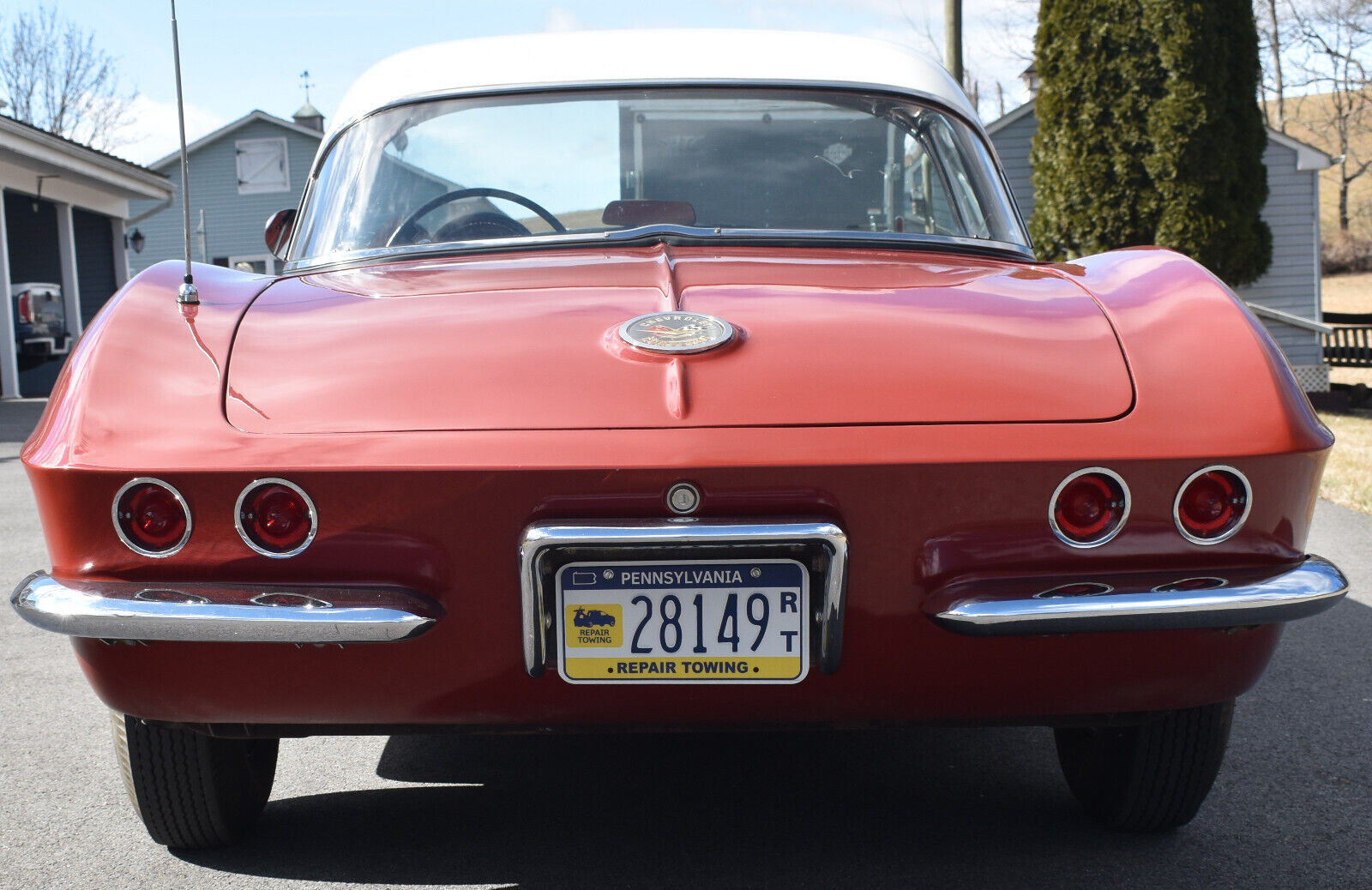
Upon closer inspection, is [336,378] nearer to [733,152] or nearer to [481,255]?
[481,255]

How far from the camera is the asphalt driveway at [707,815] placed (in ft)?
7.95

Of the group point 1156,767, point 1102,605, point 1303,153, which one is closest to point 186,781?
point 1102,605

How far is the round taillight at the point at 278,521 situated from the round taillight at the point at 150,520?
0.10 meters

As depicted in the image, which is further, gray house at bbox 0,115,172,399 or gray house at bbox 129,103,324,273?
gray house at bbox 129,103,324,273

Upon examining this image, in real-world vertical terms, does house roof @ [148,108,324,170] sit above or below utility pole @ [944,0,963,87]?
above

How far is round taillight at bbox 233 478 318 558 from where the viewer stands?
1.96 metres

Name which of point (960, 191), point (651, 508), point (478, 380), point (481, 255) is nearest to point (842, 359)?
point (651, 508)

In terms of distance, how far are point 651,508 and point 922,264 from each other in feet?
3.48

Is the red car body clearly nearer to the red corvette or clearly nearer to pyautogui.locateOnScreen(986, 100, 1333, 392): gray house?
the red corvette

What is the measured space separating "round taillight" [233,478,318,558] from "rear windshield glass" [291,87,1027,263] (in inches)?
45.9

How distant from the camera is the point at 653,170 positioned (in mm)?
3150

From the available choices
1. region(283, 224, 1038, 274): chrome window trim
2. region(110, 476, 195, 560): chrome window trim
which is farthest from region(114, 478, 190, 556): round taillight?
region(283, 224, 1038, 274): chrome window trim

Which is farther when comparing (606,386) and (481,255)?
(481,255)

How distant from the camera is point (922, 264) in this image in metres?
2.73
